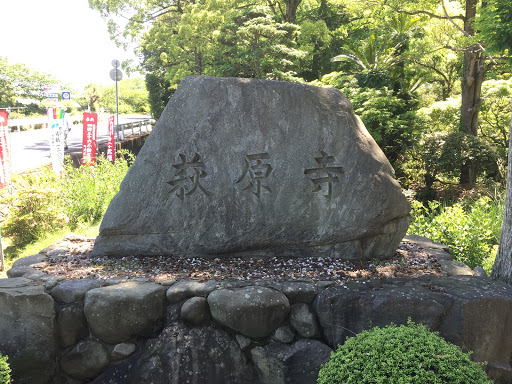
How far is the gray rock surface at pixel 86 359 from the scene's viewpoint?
3.59m

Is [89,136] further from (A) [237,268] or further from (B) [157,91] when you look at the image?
(B) [157,91]

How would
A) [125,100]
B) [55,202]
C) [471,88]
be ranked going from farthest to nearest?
1. [125,100]
2. [471,88]
3. [55,202]

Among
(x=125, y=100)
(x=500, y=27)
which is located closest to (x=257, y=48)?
(x=500, y=27)

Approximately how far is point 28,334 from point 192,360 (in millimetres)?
1311

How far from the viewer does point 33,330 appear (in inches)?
140

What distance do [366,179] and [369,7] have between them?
331 inches

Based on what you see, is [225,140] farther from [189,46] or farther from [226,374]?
[189,46]

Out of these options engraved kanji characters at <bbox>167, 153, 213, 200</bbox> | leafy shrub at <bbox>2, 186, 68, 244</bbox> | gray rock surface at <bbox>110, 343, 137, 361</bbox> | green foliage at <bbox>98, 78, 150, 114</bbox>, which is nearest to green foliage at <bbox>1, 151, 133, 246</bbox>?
leafy shrub at <bbox>2, 186, 68, 244</bbox>

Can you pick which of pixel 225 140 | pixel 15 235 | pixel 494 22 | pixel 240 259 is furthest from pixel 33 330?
pixel 494 22

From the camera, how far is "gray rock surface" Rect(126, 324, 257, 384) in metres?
3.46

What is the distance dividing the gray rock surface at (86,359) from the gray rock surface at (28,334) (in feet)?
0.48

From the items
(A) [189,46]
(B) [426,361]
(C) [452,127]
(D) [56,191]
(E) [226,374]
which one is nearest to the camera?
(B) [426,361]

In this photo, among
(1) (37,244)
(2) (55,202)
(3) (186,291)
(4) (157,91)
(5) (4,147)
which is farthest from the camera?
(4) (157,91)

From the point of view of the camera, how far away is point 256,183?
173 inches
